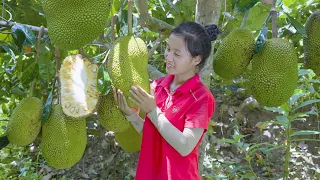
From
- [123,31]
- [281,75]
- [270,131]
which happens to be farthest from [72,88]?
[270,131]

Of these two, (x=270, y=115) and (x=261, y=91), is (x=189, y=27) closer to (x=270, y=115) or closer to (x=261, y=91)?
(x=261, y=91)

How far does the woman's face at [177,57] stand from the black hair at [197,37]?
0.02 m

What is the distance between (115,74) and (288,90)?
633 millimetres

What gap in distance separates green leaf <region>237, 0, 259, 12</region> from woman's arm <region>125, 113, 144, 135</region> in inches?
19.1

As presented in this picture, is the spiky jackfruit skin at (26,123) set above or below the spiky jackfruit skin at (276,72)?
below

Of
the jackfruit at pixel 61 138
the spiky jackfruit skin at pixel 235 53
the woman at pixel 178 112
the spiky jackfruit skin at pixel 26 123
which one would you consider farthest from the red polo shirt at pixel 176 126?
the spiky jackfruit skin at pixel 26 123

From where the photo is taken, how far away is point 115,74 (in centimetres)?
114

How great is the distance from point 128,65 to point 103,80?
0.10 meters

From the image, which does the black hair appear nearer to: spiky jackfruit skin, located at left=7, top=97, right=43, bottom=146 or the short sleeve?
the short sleeve

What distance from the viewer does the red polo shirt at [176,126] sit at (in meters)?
1.33

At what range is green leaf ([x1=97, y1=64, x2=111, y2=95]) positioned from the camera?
107 cm

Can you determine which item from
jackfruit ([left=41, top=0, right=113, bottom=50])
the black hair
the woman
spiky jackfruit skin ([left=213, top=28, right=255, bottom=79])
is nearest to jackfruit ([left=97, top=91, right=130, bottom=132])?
the woman

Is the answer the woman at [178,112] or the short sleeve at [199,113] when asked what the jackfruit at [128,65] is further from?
the short sleeve at [199,113]

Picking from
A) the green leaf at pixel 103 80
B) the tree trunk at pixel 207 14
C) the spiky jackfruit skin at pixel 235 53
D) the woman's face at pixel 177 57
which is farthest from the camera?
the tree trunk at pixel 207 14
